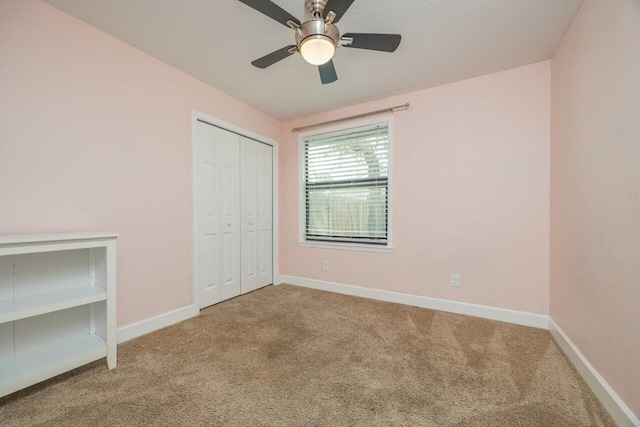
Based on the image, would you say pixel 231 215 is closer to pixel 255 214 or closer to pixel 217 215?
pixel 217 215

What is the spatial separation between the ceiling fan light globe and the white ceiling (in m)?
0.38

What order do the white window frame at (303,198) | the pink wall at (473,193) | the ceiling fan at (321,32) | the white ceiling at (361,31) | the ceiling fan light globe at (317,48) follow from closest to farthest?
the ceiling fan at (321,32), the ceiling fan light globe at (317,48), the white ceiling at (361,31), the pink wall at (473,193), the white window frame at (303,198)

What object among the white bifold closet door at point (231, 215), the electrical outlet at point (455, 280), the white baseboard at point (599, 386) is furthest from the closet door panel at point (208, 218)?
the white baseboard at point (599, 386)

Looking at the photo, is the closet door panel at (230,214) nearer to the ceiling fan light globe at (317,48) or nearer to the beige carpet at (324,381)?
the beige carpet at (324,381)

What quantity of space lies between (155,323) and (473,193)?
323cm

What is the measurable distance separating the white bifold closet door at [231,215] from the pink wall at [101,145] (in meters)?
0.20

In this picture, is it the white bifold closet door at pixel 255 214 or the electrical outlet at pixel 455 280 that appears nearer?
the electrical outlet at pixel 455 280

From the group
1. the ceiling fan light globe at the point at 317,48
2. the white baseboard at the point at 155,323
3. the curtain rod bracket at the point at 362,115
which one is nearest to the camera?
the ceiling fan light globe at the point at 317,48

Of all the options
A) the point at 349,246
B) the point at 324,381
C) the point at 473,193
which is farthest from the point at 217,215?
the point at 473,193

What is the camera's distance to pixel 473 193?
2508mm

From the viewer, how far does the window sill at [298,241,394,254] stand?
9.73 ft

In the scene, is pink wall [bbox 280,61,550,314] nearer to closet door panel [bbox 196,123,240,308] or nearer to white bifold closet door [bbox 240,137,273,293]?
white bifold closet door [bbox 240,137,273,293]

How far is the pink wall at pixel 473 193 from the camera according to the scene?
2.26 meters

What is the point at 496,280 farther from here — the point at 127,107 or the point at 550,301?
the point at 127,107
